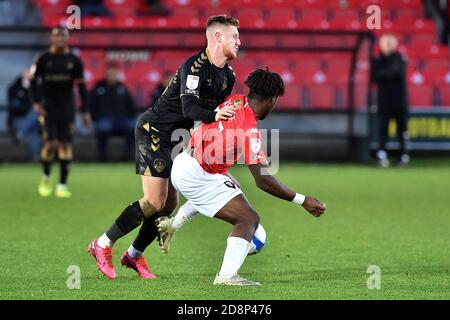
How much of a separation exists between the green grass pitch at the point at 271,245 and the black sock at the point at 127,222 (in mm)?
349

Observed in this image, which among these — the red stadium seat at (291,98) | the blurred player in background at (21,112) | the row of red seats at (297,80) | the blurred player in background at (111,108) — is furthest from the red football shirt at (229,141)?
the red stadium seat at (291,98)

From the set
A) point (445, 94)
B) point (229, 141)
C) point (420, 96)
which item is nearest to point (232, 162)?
point (229, 141)

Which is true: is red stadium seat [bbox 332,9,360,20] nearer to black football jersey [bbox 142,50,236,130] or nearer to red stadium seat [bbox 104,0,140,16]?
red stadium seat [bbox 104,0,140,16]

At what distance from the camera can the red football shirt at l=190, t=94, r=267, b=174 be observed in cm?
760

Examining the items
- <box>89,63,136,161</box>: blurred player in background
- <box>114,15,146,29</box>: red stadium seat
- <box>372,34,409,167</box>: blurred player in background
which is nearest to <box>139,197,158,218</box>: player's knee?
<box>89,63,136,161</box>: blurred player in background

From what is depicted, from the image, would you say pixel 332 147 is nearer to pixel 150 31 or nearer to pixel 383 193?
pixel 150 31

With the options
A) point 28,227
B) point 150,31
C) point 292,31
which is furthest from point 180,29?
point 28,227

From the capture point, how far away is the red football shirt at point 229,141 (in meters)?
7.60

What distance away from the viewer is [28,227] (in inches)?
456

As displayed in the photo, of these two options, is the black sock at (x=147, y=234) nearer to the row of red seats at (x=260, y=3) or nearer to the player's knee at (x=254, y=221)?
the player's knee at (x=254, y=221)

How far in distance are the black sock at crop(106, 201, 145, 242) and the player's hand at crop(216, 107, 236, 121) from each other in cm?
118

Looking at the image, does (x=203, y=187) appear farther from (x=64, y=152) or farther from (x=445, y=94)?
(x=445, y=94)

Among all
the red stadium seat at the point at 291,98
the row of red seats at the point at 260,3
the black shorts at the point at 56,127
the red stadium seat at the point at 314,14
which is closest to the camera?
the black shorts at the point at 56,127

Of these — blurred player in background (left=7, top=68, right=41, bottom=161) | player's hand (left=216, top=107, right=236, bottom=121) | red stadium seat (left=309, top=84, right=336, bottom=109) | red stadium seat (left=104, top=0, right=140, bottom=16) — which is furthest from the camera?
red stadium seat (left=104, top=0, right=140, bottom=16)
